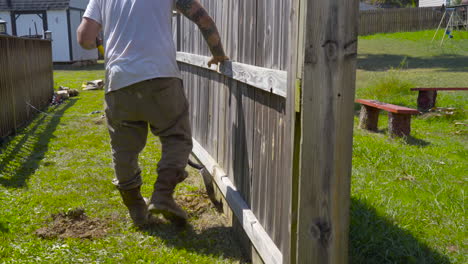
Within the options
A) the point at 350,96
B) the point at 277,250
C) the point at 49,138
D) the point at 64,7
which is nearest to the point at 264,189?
the point at 277,250

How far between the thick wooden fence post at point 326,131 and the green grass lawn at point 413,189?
0.95 m

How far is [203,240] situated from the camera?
3.83 m

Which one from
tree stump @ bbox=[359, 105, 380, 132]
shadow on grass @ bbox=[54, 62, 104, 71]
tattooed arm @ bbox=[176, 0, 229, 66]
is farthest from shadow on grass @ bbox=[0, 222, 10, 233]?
shadow on grass @ bbox=[54, 62, 104, 71]

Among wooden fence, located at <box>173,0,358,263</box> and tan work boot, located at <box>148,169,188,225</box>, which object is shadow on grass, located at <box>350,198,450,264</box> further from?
tan work boot, located at <box>148,169,188,225</box>

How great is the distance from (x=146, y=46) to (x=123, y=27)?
22 cm

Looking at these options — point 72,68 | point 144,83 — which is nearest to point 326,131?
point 144,83

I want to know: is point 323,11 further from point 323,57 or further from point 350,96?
point 350,96

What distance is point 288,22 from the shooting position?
2654 mm

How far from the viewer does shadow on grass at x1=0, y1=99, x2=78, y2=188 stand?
5464mm

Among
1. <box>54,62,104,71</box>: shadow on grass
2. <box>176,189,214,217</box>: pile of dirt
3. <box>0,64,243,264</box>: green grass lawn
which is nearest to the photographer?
<box>0,64,243,264</box>: green grass lawn

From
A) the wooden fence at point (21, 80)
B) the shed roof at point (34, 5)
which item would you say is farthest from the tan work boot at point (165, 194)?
the shed roof at point (34, 5)

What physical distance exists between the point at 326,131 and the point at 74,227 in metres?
2.47

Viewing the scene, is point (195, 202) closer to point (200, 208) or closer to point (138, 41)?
point (200, 208)

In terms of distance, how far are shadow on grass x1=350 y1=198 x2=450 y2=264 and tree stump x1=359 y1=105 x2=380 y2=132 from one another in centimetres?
374
